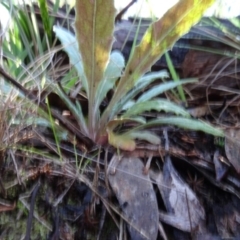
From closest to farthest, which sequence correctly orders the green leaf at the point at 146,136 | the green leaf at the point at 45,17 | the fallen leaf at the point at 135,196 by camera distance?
the fallen leaf at the point at 135,196 → the green leaf at the point at 146,136 → the green leaf at the point at 45,17

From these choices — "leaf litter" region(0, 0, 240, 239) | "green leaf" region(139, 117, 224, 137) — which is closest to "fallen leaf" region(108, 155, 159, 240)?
"leaf litter" region(0, 0, 240, 239)

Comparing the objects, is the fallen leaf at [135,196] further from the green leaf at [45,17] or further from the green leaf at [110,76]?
the green leaf at [45,17]

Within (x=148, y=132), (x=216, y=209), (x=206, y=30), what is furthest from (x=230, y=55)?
(x=216, y=209)

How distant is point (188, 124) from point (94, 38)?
11.6 inches

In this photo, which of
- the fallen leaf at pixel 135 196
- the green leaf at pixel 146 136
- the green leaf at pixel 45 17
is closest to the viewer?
the fallen leaf at pixel 135 196

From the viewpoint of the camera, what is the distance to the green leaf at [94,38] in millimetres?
980

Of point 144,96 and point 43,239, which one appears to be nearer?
point 43,239

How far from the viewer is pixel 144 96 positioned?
1145 mm

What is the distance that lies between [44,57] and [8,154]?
0.31 m

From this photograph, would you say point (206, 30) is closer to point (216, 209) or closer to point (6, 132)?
point (216, 209)

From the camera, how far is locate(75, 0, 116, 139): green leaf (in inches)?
38.6

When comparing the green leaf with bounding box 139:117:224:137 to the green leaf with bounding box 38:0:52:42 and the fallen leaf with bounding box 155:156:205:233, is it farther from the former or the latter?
the green leaf with bounding box 38:0:52:42

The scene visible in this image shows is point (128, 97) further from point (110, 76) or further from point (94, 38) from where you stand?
point (94, 38)

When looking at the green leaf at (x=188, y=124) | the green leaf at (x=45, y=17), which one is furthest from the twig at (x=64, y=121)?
the green leaf at (x=45, y=17)
